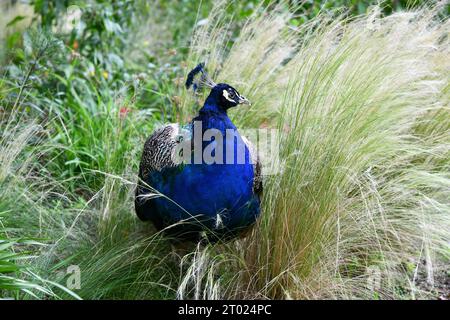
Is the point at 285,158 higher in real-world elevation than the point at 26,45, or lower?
lower

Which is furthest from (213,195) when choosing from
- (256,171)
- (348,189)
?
(348,189)

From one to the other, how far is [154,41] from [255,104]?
2.83 meters

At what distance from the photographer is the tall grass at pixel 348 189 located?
2.57 metres

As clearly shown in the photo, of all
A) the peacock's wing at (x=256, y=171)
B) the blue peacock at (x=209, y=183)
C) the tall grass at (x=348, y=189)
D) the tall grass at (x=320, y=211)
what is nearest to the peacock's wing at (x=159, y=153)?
the blue peacock at (x=209, y=183)

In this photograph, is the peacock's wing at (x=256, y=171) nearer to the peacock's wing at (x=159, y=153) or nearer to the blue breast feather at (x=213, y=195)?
the blue breast feather at (x=213, y=195)

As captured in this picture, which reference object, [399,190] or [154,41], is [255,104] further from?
[154,41]

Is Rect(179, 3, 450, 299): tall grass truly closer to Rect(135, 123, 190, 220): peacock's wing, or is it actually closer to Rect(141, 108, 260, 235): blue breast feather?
Rect(141, 108, 260, 235): blue breast feather

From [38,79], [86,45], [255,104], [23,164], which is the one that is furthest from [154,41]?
[23,164]

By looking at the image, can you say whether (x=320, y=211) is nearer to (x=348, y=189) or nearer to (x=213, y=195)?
(x=348, y=189)

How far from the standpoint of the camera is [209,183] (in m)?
2.66

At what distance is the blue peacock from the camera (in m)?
→ 2.67

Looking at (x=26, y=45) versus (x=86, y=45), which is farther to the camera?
(x=86, y=45)

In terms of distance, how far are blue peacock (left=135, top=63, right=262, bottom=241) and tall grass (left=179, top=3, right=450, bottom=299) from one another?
3.4 inches
